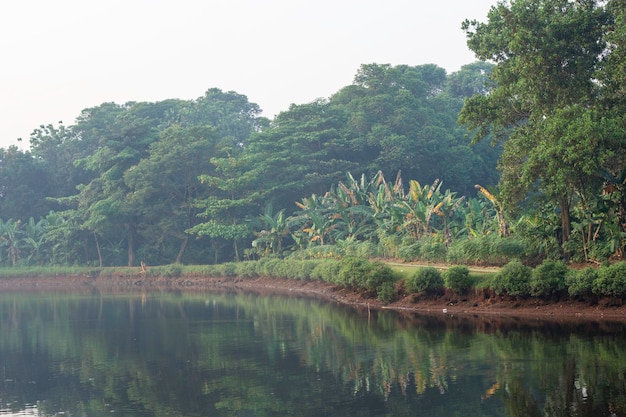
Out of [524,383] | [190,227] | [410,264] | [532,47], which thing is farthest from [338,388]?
[190,227]

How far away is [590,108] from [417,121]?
30.0 m

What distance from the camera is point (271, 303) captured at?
131ft

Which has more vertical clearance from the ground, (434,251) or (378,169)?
(378,169)

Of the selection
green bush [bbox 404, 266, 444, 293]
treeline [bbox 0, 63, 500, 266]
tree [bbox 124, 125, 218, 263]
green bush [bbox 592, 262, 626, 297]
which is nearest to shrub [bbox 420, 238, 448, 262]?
green bush [bbox 404, 266, 444, 293]

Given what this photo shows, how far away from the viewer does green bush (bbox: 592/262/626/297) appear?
24922mm

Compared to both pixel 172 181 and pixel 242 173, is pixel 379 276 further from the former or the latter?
pixel 172 181

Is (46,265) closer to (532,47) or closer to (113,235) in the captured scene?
(113,235)

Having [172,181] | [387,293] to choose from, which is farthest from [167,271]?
[387,293]

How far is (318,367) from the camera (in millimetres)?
22094

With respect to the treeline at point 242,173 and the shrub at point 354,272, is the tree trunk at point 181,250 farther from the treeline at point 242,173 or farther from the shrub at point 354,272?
the shrub at point 354,272

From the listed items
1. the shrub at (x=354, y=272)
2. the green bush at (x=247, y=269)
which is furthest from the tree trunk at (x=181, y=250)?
the shrub at (x=354, y=272)

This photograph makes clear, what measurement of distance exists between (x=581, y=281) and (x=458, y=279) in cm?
513

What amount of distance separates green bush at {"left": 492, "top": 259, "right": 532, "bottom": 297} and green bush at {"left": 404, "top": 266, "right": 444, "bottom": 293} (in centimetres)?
333

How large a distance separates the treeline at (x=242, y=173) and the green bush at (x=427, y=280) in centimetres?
1752
